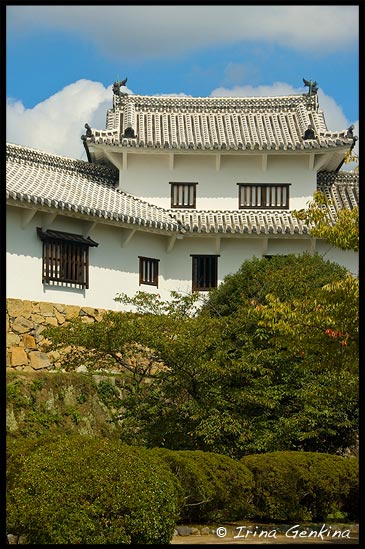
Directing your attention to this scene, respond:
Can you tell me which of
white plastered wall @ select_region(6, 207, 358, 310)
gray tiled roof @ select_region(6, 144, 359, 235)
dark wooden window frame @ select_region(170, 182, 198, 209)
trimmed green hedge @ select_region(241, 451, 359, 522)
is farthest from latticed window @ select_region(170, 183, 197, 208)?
trimmed green hedge @ select_region(241, 451, 359, 522)

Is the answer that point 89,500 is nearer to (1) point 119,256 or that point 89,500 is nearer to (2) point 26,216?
(2) point 26,216

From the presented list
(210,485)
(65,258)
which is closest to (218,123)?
(65,258)

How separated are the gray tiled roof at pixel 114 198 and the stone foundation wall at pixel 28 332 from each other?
292cm

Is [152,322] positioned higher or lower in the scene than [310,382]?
higher

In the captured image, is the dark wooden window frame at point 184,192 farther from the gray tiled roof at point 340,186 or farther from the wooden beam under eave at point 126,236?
the gray tiled roof at point 340,186

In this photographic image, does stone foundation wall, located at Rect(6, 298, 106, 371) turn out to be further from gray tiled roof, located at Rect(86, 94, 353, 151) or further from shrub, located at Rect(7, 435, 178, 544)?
shrub, located at Rect(7, 435, 178, 544)

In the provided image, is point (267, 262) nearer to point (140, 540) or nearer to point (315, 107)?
point (315, 107)

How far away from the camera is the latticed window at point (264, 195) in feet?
111

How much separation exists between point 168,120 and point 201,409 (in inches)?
714

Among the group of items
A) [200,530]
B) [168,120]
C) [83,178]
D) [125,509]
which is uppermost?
[168,120]

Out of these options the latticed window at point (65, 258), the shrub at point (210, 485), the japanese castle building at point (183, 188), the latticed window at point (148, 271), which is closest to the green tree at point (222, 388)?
the shrub at point (210, 485)

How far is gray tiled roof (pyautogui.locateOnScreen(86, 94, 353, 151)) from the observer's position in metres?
33.3

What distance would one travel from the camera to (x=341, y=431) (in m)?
23.2

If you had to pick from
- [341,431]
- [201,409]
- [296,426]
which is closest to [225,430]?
[201,409]
